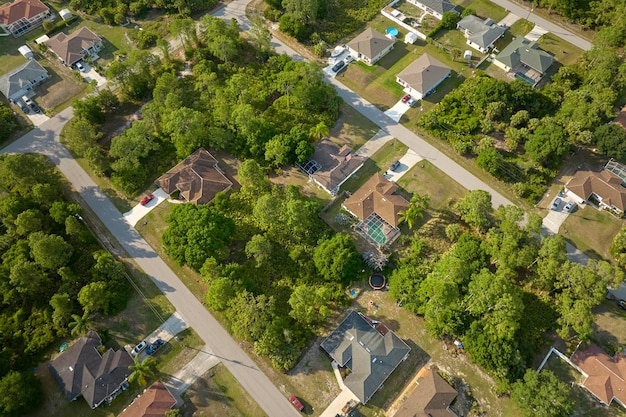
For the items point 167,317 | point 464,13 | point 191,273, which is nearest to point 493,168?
point 464,13

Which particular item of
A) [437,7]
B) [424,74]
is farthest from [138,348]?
[437,7]

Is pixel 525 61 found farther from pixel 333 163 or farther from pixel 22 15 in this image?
pixel 22 15

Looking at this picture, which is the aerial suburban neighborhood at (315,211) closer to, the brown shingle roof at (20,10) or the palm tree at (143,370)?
the palm tree at (143,370)

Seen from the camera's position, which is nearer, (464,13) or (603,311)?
(603,311)

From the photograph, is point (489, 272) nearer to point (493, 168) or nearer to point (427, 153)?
point (493, 168)

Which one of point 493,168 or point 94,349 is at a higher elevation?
point 493,168

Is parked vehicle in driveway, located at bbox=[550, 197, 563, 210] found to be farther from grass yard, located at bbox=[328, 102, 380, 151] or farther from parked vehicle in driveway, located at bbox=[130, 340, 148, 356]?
parked vehicle in driveway, located at bbox=[130, 340, 148, 356]

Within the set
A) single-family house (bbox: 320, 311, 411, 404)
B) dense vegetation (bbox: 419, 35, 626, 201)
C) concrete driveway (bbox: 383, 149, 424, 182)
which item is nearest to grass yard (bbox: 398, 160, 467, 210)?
concrete driveway (bbox: 383, 149, 424, 182)
